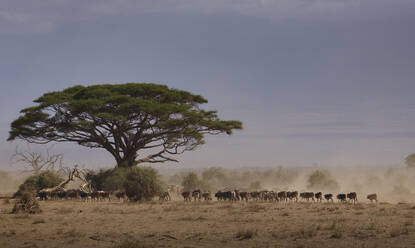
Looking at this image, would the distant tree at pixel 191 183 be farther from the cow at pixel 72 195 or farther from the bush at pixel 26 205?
the bush at pixel 26 205

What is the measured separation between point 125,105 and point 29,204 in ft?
50.3

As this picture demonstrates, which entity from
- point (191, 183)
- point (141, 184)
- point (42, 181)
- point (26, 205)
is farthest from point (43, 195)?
point (191, 183)

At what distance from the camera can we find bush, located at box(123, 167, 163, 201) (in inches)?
1293

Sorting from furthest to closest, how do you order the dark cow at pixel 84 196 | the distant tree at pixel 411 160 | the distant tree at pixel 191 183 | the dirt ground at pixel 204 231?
the distant tree at pixel 411 160 → the distant tree at pixel 191 183 → the dark cow at pixel 84 196 → the dirt ground at pixel 204 231

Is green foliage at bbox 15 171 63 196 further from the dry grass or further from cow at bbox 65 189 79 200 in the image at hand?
the dry grass

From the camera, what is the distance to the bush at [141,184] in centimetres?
3284

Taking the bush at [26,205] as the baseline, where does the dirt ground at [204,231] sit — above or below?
below

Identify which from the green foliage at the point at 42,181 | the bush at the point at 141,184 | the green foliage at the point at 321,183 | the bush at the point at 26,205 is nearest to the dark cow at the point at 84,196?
Answer: the bush at the point at 141,184

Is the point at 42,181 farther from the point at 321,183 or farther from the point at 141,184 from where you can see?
the point at 321,183

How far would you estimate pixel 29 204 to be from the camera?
2342cm

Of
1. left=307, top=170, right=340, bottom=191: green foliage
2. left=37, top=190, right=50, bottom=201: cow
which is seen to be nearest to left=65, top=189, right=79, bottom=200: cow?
left=37, top=190, right=50, bottom=201: cow

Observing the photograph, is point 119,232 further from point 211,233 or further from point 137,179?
point 137,179

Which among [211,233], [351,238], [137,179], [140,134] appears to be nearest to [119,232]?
[211,233]

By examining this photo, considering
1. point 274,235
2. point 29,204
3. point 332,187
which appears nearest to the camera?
point 274,235
